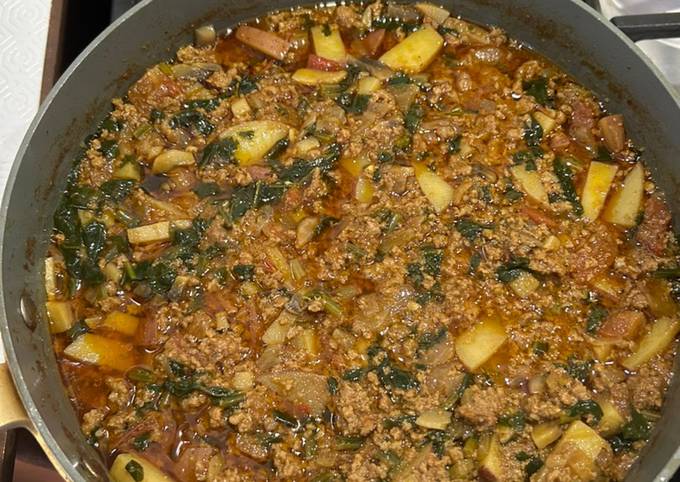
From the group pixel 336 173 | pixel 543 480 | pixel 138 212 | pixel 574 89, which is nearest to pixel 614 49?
pixel 574 89

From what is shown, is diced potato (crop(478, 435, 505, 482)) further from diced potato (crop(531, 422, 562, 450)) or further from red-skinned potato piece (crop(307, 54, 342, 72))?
red-skinned potato piece (crop(307, 54, 342, 72))

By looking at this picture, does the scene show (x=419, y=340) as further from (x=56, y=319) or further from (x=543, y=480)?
(x=56, y=319)

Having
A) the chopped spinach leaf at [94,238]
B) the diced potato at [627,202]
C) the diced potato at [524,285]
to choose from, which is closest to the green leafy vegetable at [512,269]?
the diced potato at [524,285]

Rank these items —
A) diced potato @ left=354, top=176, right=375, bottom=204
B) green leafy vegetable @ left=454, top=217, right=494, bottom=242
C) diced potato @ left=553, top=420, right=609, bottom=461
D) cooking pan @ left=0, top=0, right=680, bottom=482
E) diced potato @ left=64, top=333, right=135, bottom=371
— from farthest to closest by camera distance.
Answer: diced potato @ left=354, top=176, right=375, bottom=204 < green leafy vegetable @ left=454, top=217, right=494, bottom=242 < diced potato @ left=64, top=333, right=135, bottom=371 < diced potato @ left=553, top=420, right=609, bottom=461 < cooking pan @ left=0, top=0, right=680, bottom=482

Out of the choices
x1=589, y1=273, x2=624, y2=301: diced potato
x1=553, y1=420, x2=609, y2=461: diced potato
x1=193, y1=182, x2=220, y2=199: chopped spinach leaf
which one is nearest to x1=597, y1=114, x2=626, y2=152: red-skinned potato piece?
x1=589, y1=273, x2=624, y2=301: diced potato

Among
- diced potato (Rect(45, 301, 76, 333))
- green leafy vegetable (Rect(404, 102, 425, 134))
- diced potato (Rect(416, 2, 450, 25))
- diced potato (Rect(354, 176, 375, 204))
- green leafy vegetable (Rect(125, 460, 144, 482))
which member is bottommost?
→ green leafy vegetable (Rect(125, 460, 144, 482))

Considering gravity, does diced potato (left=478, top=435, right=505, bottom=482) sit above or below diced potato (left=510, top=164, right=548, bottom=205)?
below

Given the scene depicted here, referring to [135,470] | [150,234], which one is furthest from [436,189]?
[135,470]
